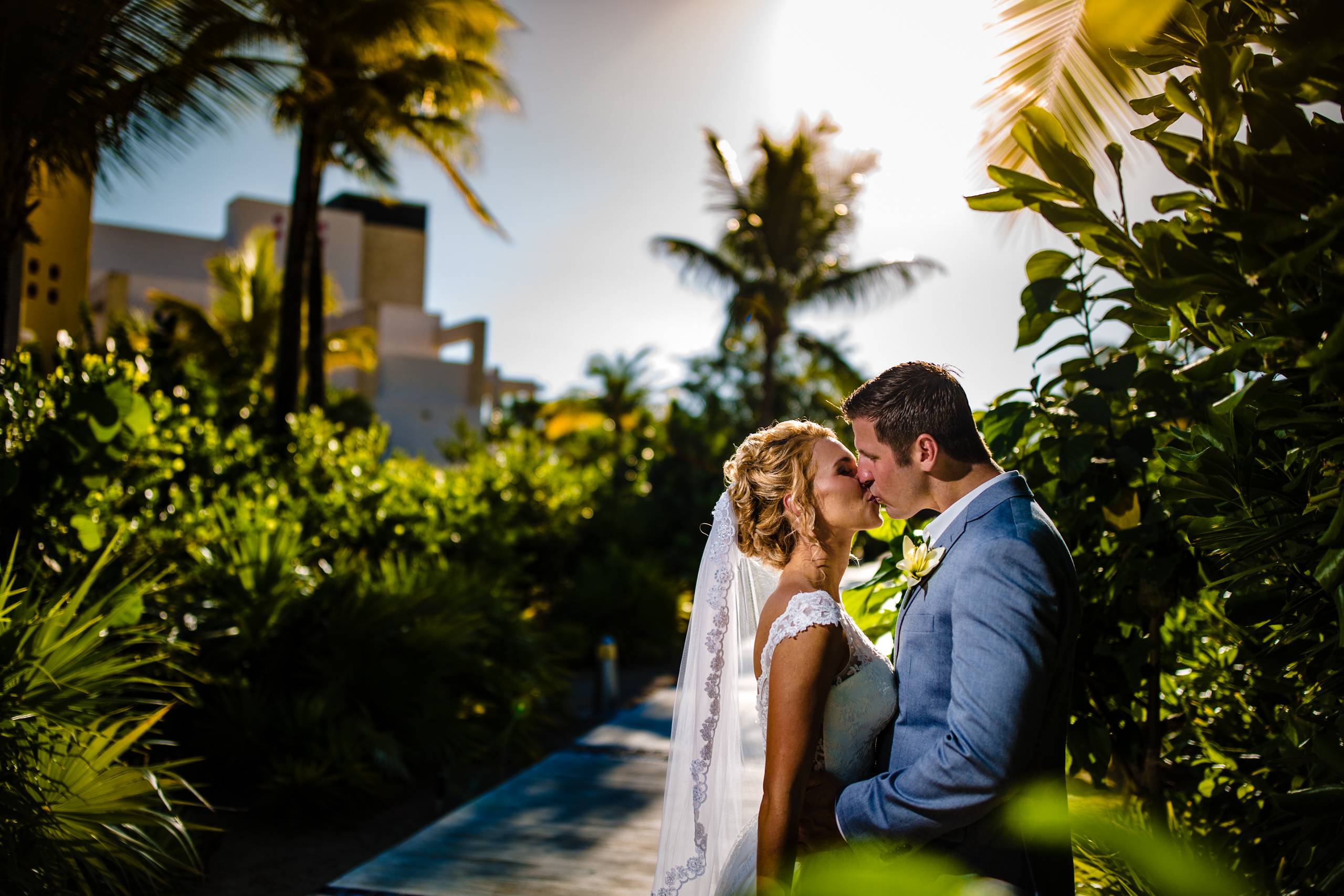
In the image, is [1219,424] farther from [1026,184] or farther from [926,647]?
[926,647]

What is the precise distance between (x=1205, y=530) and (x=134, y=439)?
6.12 metres

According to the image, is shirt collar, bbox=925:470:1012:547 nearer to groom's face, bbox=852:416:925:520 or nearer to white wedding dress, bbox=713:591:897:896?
groom's face, bbox=852:416:925:520

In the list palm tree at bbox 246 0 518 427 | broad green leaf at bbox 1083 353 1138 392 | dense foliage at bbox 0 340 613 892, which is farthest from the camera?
palm tree at bbox 246 0 518 427

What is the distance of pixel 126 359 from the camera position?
7.27m

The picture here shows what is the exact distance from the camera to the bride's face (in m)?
2.69

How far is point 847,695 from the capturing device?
2400 millimetres

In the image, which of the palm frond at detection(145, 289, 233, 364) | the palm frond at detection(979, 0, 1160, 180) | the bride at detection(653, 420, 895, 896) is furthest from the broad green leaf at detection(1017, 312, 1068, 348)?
the palm frond at detection(145, 289, 233, 364)

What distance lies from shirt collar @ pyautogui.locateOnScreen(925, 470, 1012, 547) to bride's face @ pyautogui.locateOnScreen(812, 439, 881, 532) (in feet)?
1.82

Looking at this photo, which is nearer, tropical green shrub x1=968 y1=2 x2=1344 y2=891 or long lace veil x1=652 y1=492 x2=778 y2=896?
tropical green shrub x1=968 y1=2 x2=1344 y2=891

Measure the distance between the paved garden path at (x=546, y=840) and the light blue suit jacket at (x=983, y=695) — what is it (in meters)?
2.63

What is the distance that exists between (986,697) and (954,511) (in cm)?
45

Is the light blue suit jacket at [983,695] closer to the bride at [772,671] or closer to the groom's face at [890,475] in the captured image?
the groom's face at [890,475]

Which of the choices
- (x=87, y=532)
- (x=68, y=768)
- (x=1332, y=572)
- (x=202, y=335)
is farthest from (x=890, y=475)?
(x=202, y=335)

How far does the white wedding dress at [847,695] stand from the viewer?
2.37 metres
